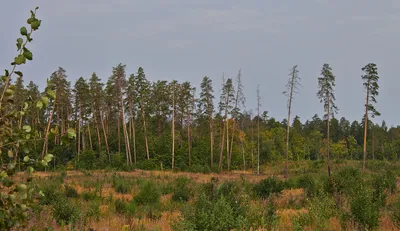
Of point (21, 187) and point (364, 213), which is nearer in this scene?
point (21, 187)

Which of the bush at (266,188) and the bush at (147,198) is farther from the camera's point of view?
the bush at (266,188)

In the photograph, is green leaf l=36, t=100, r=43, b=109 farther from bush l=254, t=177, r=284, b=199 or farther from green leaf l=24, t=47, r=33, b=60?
bush l=254, t=177, r=284, b=199

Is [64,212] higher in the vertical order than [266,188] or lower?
higher

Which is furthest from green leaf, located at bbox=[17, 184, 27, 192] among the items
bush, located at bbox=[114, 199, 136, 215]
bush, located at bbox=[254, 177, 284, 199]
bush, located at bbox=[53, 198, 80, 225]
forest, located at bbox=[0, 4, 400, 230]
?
bush, located at bbox=[254, 177, 284, 199]

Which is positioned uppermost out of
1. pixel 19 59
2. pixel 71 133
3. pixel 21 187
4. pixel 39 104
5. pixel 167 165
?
pixel 19 59

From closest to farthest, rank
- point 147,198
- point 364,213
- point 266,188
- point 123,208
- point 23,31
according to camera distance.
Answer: point 23,31, point 364,213, point 123,208, point 147,198, point 266,188

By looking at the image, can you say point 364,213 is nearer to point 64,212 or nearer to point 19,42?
point 64,212

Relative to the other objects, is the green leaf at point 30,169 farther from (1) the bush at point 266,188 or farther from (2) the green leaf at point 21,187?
(1) the bush at point 266,188

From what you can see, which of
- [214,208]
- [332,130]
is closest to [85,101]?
[214,208]

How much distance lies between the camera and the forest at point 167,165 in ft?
6.72

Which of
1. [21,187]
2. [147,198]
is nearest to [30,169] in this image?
[21,187]

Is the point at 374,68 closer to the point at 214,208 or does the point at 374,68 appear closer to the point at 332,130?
the point at 214,208

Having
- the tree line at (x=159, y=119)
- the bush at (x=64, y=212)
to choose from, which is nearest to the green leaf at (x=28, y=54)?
the bush at (x=64, y=212)

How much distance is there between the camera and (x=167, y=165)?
169ft
